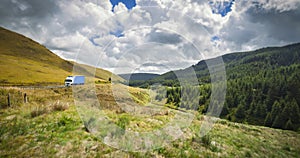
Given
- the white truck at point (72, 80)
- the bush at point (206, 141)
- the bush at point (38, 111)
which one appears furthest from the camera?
the white truck at point (72, 80)

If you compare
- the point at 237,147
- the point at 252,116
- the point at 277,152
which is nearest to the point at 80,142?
the point at 237,147

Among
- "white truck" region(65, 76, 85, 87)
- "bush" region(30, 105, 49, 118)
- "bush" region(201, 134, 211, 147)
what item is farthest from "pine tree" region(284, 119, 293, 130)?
"bush" region(30, 105, 49, 118)

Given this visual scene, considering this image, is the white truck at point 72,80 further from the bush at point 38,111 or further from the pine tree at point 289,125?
the pine tree at point 289,125

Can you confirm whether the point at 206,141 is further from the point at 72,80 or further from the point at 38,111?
the point at 72,80

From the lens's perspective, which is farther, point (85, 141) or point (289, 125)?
point (289, 125)

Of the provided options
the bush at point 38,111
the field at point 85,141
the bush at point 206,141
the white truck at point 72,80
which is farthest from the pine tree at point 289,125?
the bush at point 38,111

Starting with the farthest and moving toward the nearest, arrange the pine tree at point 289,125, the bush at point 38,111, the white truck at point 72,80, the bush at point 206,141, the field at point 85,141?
the pine tree at point 289,125 → the white truck at point 72,80 → the bush at point 38,111 → the bush at point 206,141 → the field at point 85,141

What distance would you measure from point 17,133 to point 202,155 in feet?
26.3

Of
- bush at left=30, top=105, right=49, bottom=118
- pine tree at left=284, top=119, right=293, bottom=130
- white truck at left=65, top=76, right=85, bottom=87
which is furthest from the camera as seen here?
pine tree at left=284, top=119, right=293, bottom=130

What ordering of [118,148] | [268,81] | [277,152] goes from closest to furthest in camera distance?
1. [118,148]
2. [277,152]
3. [268,81]

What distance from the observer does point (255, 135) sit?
39.8 ft

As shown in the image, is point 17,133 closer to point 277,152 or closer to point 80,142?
point 80,142

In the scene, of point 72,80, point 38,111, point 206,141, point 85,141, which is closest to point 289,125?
point 72,80

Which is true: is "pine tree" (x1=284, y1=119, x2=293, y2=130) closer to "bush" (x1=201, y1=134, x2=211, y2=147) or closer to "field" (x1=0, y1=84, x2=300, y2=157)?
"field" (x1=0, y1=84, x2=300, y2=157)
